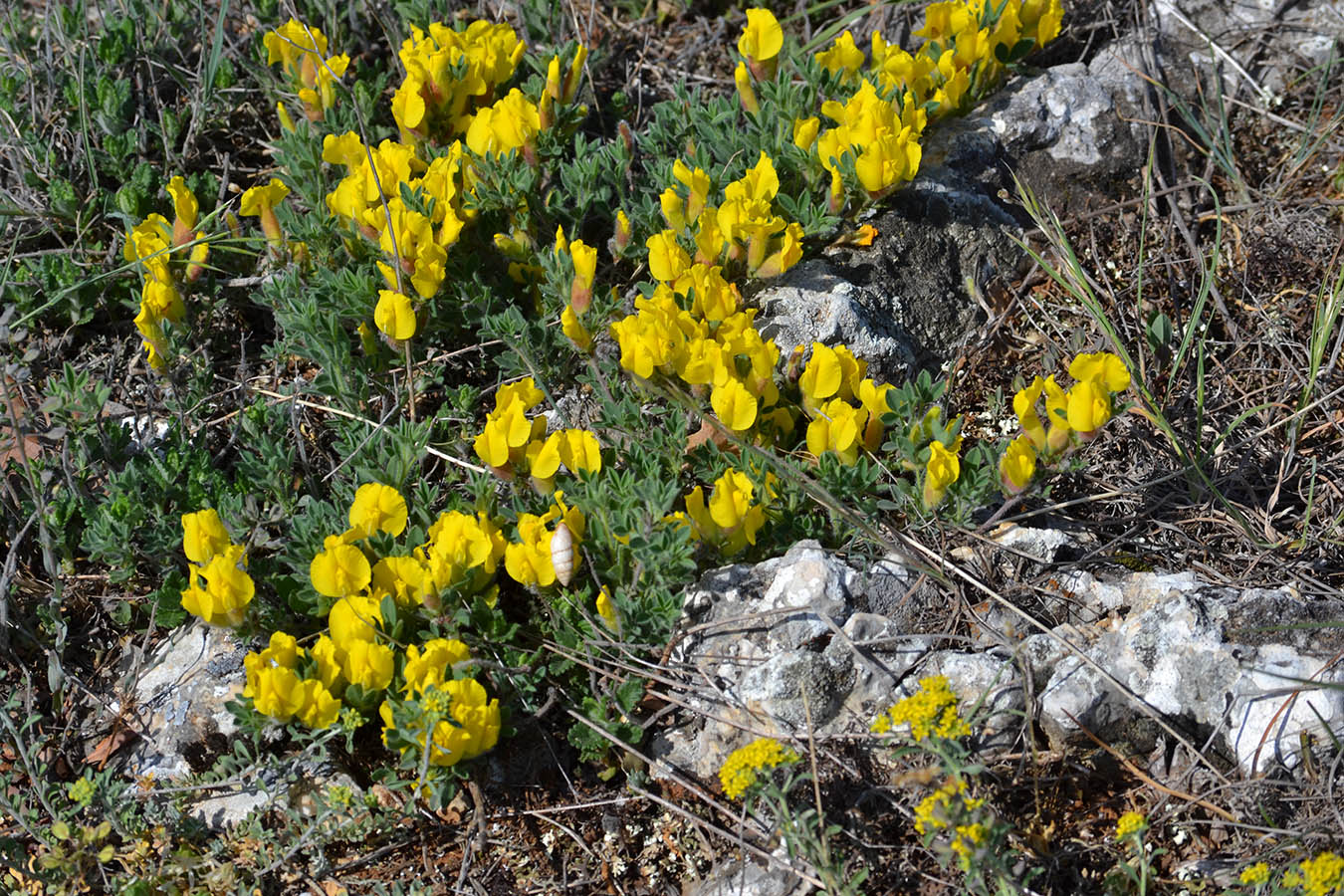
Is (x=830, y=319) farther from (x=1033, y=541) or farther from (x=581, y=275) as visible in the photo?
(x=1033, y=541)

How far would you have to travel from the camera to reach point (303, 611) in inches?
107

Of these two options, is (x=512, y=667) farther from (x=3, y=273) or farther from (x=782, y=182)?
(x=3, y=273)

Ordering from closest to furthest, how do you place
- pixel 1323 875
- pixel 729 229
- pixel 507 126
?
pixel 1323 875 < pixel 729 229 < pixel 507 126

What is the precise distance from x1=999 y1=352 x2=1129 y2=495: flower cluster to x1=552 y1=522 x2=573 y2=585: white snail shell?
0.96m

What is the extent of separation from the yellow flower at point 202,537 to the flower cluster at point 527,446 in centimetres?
59

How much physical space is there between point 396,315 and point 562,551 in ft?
2.74

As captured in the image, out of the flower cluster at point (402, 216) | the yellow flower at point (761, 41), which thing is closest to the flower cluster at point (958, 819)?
the flower cluster at point (402, 216)

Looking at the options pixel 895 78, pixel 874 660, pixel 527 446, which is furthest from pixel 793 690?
pixel 895 78

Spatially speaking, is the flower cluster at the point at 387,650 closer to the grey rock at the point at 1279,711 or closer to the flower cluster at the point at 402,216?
the flower cluster at the point at 402,216

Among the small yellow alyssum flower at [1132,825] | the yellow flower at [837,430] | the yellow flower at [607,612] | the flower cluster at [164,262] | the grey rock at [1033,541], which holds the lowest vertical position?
the small yellow alyssum flower at [1132,825]

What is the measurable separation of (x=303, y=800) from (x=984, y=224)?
2440 mm

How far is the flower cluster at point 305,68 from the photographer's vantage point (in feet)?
11.7

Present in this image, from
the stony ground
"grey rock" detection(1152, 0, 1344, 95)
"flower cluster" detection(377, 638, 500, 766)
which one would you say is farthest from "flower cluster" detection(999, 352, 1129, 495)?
"grey rock" detection(1152, 0, 1344, 95)

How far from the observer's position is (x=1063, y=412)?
2.59m
